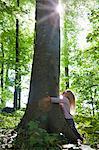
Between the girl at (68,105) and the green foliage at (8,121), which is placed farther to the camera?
the green foliage at (8,121)

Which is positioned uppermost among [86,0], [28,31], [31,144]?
[28,31]

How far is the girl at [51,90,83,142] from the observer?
667 cm

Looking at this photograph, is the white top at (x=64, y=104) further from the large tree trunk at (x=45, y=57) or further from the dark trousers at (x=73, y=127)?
the large tree trunk at (x=45, y=57)

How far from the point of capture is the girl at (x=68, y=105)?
6.67 metres

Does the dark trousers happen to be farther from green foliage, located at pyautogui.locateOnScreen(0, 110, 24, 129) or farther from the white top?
green foliage, located at pyautogui.locateOnScreen(0, 110, 24, 129)

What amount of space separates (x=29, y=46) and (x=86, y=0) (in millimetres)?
11137

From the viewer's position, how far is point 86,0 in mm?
12484

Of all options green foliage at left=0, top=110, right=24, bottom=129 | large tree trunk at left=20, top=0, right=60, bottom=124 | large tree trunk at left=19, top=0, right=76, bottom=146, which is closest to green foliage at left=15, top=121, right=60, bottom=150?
large tree trunk at left=19, top=0, right=76, bottom=146

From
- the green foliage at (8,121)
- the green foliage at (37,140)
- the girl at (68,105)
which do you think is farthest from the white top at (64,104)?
the green foliage at (8,121)

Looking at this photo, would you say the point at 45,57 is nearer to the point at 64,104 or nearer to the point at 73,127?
the point at 64,104

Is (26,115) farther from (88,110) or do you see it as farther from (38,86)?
(88,110)

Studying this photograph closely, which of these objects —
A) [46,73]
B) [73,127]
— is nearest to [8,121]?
[46,73]

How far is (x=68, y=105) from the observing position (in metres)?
6.90

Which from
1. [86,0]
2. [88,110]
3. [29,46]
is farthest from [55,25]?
[29,46]
